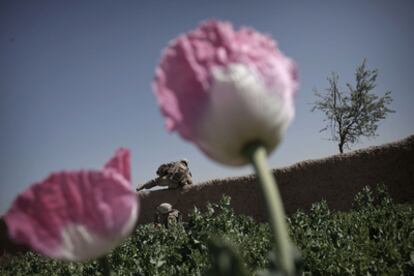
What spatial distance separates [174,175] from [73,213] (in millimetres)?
12836

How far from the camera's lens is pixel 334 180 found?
10477 mm

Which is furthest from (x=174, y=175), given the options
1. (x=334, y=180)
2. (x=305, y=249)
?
(x=305, y=249)

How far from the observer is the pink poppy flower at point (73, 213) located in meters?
0.52

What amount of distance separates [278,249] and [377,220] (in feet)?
20.7

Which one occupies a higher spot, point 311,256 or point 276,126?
point 311,256

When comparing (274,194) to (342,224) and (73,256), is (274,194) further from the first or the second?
(342,224)

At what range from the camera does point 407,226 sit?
15.8ft

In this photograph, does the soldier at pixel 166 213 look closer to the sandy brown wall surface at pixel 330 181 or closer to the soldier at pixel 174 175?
the sandy brown wall surface at pixel 330 181

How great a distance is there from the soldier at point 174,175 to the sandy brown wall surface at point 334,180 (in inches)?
40.3

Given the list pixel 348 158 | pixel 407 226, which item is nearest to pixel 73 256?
pixel 407 226

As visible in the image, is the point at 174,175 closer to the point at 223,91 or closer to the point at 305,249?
the point at 305,249

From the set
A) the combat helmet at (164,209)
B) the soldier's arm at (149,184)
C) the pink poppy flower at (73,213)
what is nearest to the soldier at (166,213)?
the combat helmet at (164,209)

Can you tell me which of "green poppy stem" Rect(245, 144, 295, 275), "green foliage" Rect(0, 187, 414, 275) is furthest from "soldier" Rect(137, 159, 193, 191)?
"green poppy stem" Rect(245, 144, 295, 275)

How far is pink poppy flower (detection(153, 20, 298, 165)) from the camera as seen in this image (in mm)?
486
